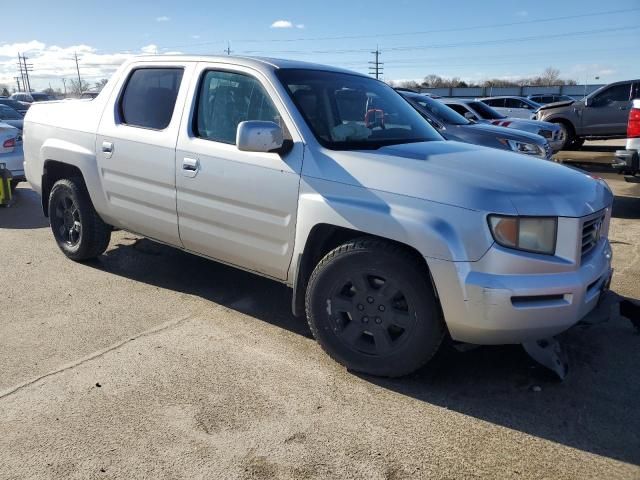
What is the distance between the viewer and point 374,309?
329 cm

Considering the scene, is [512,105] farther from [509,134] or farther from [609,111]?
[509,134]

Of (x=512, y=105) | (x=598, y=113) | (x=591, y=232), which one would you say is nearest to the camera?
(x=591, y=232)

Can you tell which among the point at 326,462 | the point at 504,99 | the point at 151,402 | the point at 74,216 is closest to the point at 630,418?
the point at 326,462

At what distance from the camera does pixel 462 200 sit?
2.94m

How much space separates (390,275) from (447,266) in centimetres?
36

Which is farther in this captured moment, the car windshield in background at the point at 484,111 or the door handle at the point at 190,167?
the car windshield in background at the point at 484,111

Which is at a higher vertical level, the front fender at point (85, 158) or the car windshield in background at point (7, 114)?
the car windshield in background at point (7, 114)

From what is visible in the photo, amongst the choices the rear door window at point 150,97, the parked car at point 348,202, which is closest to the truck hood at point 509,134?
the parked car at point 348,202

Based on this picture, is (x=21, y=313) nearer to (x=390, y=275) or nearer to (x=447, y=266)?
(x=390, y=275)

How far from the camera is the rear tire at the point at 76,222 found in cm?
517

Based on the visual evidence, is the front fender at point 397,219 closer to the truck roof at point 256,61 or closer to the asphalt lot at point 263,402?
the asphalt lot at point 263,402

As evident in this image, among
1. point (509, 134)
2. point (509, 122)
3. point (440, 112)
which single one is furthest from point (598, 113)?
point (509, 134)

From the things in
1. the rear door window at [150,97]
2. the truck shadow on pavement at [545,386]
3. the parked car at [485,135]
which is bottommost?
the truck shadow on pavement at [545,386]

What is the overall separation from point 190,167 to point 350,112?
3.94 feet
